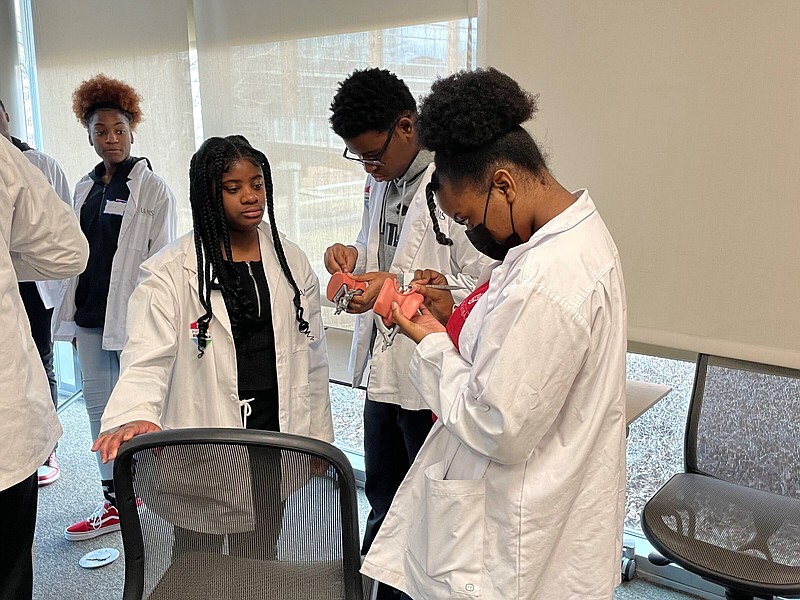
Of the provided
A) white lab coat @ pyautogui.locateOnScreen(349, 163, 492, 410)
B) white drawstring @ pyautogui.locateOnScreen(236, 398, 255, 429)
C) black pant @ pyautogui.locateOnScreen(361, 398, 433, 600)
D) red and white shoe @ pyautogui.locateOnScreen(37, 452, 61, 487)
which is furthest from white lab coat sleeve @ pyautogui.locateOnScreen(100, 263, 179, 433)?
red and white shoe @ pyautogui.locateOnScreen(37, 452, 61, 487)

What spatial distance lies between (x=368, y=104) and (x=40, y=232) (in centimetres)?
81

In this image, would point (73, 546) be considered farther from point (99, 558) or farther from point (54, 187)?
point (54, 187)

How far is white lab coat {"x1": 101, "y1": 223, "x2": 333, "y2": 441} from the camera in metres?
1.57

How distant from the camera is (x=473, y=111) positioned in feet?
3.86

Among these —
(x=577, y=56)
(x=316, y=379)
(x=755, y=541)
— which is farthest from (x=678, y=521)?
(x=577, y=56)

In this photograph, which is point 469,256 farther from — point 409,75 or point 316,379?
point 409,75

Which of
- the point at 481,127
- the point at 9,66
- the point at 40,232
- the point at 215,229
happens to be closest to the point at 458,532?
the point at 481,127

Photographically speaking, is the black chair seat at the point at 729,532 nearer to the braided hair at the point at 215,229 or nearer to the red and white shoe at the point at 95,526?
the braided hair at the point at 215,229

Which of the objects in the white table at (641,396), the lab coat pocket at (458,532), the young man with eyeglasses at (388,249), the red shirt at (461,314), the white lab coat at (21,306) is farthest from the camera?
the white table at (641,396)

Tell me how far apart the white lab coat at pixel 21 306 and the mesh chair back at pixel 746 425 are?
1684 mm

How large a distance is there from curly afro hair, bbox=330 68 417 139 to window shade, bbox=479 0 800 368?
1.48 ft

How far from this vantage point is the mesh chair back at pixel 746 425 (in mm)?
2021

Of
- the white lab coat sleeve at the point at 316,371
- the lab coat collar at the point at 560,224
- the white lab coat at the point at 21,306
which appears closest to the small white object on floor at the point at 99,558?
the white lab coat at the point at 21,306

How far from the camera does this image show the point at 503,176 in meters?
1.18
